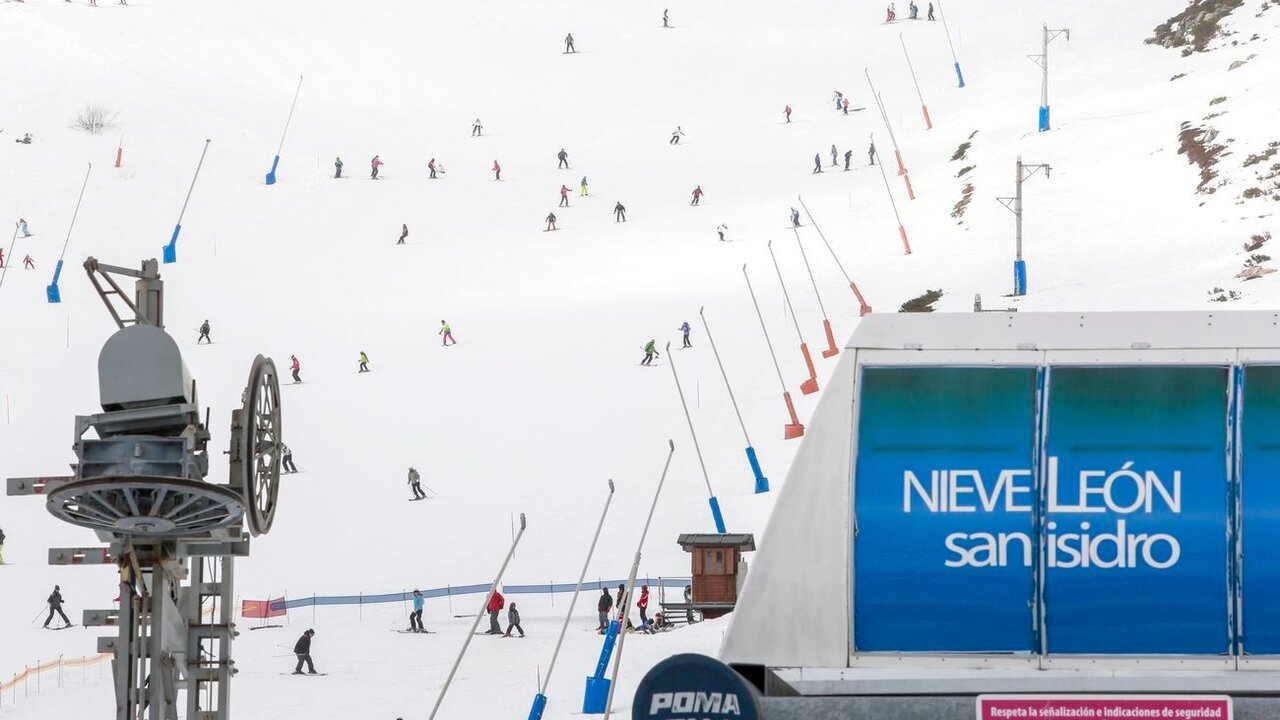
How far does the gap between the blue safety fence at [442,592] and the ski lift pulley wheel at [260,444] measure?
1647cm

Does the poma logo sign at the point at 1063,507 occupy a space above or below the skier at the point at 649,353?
below

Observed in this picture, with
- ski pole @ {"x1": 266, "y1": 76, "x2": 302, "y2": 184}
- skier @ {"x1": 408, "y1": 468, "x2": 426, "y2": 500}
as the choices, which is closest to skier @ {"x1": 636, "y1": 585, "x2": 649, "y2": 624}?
skier @ {"x1": 408, "y1": 468, "x2": 426, "y2": 500}

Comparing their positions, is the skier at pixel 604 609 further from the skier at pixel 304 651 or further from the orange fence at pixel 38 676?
the orange fence at pixel 38 676

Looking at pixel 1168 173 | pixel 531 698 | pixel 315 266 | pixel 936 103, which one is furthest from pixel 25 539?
pixel 936 103

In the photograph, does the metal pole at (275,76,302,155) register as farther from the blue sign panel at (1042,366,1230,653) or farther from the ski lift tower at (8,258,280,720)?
the blue sign panel at (1042,366,1230,653)

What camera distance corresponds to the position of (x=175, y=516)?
1012 cm

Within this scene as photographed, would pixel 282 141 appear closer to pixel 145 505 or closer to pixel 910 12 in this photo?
pixel 910 12

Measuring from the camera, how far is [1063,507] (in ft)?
22.3

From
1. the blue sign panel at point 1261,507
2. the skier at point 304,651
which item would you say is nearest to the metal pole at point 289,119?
the skier at point 304,651

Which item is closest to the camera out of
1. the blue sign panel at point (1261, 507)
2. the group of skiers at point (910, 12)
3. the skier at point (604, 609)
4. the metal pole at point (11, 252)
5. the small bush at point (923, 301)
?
the blue sign panel at point (1261, 507)

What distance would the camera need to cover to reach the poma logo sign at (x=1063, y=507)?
679 centimetres

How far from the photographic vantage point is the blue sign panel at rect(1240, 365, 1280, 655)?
265 inches

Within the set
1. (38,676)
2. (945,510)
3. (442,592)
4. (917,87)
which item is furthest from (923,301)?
(945,510)

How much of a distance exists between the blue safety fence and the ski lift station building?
67.9 feet
